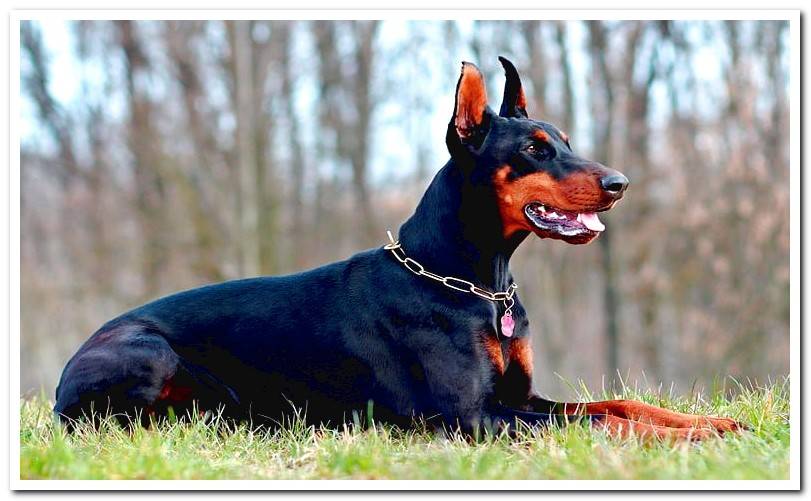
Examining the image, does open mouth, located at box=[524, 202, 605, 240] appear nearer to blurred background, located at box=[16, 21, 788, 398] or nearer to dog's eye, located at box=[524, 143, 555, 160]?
dog's eye, located at box=[524, 143, 555, 160]

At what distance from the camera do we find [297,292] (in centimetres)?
471

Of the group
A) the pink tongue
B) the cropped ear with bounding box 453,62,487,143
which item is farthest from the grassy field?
the cropped ear with bounding box 453,62,487,143

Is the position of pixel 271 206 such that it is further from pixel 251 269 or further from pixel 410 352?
pixel 410 352

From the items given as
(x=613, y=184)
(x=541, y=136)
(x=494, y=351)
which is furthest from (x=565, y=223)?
(x=494, y=351)

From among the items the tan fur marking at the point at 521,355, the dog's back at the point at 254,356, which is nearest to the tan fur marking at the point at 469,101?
the dog's back at the point at 254,356

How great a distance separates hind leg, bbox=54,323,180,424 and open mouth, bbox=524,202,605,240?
1.91 meters

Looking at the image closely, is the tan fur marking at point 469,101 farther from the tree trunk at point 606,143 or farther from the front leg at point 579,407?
the tree trunk at point 606,143

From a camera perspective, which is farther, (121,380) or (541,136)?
(121,380)

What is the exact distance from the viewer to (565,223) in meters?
4.22

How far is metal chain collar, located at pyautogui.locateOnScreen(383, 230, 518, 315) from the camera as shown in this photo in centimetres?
436

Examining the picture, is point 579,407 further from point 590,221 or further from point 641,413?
point 590,221

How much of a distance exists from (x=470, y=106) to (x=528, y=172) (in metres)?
0.42

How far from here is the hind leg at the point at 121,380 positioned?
4539mm
